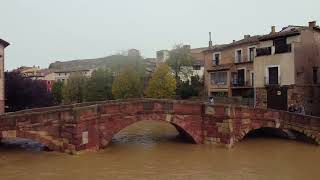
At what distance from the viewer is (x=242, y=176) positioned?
1364 cm

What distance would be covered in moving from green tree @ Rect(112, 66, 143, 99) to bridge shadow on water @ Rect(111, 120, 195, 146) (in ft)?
46.9

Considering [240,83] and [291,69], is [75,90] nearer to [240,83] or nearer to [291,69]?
[240,83]

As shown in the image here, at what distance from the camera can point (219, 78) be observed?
4128cm

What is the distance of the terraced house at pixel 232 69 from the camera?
123ft

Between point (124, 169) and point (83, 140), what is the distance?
8.82 ft

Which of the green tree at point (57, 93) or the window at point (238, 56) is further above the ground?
the window at point (238, 56)

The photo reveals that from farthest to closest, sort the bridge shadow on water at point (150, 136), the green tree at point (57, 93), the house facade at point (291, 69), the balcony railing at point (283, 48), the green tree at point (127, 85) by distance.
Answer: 1. the green tree at point (57, 93)
2. the green tree at point (127, 85)
3. the balcony railing at point (283, 48)
4. the house facade at point (291, 69)
5. the bridge shadow on water at point (150, 136)

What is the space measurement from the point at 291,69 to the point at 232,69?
37.2 ft

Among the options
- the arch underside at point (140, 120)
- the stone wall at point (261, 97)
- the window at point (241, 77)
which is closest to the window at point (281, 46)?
the stone wall at point (261, 97)

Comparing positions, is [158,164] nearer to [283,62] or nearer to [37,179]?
[37,179]

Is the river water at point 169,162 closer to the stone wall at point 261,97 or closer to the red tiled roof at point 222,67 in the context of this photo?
the stone wall at point 261,97

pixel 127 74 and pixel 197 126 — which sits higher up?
pixel 127 74

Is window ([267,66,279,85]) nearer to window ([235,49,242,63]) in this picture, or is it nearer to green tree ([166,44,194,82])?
window ([235,49,242,63])

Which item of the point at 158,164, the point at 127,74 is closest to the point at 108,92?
the point at 127,74
